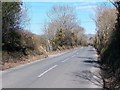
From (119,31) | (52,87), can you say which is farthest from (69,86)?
(119,31)

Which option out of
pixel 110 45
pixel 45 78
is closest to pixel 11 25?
pixel 110 45

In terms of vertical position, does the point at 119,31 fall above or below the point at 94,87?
above

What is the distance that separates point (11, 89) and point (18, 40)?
2388cm

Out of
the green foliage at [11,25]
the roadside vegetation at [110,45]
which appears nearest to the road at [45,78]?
the roadside vegetation at [110,45]

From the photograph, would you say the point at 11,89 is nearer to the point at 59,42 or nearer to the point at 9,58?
the point at 9,58

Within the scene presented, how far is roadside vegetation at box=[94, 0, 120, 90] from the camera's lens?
1738 cm

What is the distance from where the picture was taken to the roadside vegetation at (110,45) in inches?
684

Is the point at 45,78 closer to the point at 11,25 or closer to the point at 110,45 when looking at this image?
the point at 110,45

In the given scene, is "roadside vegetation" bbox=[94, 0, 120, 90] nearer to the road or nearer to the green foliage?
the road

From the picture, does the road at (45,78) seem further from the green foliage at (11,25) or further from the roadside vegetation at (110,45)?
the green foliage at (11,25)

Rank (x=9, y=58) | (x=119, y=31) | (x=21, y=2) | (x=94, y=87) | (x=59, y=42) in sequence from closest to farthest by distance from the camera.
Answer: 1. (x=94, y=87)
2. (x=119, y=31)
3. (x=9, y=58)
4. (x=21, y=2)
5. (x=59, y=42)

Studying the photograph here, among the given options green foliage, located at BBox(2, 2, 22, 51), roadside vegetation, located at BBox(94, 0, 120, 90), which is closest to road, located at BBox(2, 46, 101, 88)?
roadside vegetation, located at BBox(94, 0, 120, 90)

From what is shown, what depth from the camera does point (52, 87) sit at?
14844 millimetres

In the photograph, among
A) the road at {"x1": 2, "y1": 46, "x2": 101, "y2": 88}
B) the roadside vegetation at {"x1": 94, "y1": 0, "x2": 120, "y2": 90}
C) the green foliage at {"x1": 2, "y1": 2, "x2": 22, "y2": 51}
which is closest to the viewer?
the road at {"x1": 2, "y1": 46, "x2": 101, "y2": 88}
